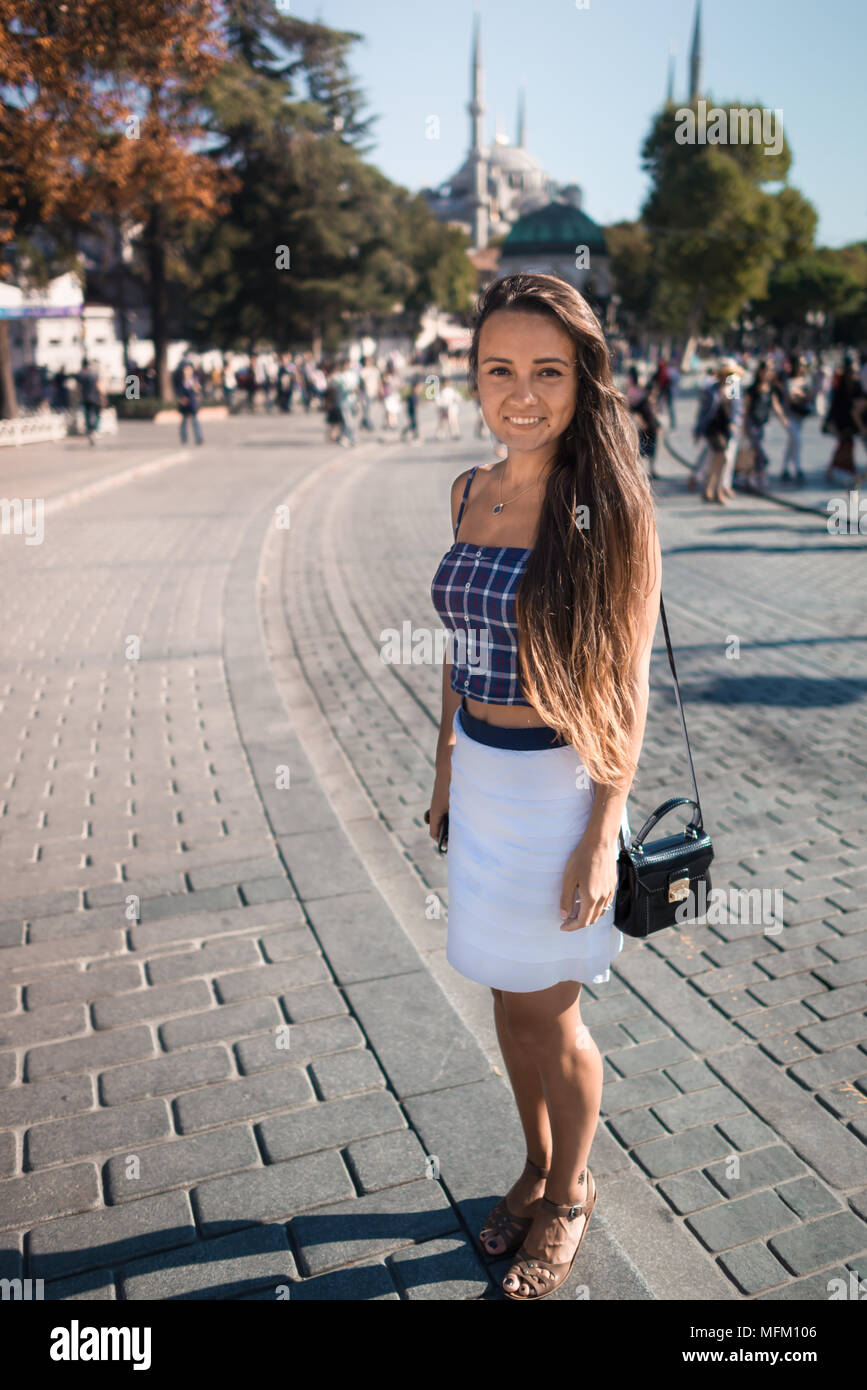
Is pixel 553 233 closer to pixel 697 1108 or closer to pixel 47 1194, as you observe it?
pixel 697 1108

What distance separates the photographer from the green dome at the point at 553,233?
333ft

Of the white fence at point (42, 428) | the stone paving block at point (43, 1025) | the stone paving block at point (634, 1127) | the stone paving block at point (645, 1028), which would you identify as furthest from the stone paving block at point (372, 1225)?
the white fence at point (42, 428)

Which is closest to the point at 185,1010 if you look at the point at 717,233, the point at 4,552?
the point at 4,552

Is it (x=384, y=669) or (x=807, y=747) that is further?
(x=384, y=669)

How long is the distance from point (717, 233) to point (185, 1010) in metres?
59.1

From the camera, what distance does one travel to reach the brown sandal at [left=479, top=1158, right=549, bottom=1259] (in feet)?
8.25

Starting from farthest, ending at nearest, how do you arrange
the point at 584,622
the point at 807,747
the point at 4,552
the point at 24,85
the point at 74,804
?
the point at 24,85 < the point at 4,552 < the point at 807,747 < the point at 74,804 < the point at 584,622

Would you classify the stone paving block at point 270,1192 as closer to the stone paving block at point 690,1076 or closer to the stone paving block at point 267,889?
the stone paving block at point 690,1076

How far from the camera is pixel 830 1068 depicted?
324 centimetres

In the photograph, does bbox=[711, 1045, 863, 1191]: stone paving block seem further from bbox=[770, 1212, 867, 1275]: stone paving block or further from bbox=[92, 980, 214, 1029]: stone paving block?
bbox=[92, 980, 214, 1029]: stone paving block

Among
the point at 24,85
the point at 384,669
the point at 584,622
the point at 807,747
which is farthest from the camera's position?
the point at 24,85

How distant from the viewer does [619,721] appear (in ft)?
7.28
